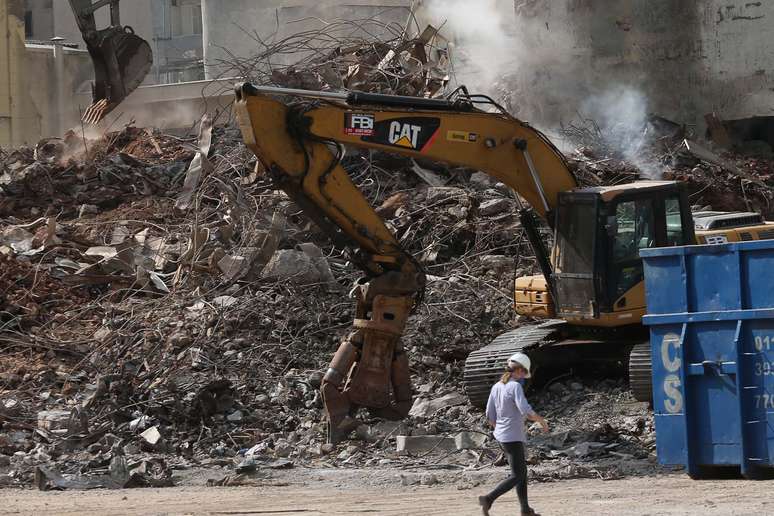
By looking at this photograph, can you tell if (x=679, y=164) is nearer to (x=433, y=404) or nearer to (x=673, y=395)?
(x=433, y=404)

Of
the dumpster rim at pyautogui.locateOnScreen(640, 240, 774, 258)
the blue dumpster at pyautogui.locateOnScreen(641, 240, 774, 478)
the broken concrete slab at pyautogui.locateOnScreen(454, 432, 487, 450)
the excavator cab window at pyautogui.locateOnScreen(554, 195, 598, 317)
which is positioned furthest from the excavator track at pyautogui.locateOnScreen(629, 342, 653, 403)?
the dumpster rim at pyautogui.locateOnScreen(640, 240, 774, 258)

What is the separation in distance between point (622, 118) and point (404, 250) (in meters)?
11.0

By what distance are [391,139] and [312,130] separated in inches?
31.3

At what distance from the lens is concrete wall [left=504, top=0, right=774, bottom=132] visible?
23.2 meters

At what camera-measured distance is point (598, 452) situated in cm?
1258

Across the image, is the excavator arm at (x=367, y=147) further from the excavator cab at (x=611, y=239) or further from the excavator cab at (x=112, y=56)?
the excavator cab at (x=112, y=56)

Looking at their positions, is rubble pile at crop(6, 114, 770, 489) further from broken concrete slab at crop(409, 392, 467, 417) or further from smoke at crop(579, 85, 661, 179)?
smoke at crop(579, 85, 661, 179)

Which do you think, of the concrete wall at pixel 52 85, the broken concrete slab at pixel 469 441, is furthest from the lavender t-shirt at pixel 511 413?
the concrete wall at pixel 52 85

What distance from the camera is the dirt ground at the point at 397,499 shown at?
9.68 metres

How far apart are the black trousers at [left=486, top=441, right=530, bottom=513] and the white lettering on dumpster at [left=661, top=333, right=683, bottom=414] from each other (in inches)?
73.0

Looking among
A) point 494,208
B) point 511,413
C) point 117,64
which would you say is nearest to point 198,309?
point 494,208

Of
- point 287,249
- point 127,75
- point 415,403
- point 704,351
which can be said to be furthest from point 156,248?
point 704,351

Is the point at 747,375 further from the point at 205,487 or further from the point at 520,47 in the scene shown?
the point at 520,47

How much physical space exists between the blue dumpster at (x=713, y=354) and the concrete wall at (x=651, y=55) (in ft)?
42.8
